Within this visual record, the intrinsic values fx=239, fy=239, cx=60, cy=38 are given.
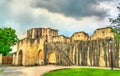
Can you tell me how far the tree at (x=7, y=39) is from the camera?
2827 inches

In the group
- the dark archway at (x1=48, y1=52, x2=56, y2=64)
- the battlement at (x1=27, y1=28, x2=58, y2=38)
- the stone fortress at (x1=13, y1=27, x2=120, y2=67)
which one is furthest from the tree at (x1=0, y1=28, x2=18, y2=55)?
the dark archway at (x1=48, y1=52, x2=56, y2=64)

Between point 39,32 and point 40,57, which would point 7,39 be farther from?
point 40,57

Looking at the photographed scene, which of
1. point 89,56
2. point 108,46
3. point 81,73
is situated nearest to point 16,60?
point 89,56

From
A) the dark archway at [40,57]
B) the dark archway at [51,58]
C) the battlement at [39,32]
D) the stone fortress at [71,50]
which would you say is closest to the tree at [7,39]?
the battlement at [39,32]

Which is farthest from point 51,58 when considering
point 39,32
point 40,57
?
point 39,32

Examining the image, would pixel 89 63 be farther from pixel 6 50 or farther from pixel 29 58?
pixel 6 50

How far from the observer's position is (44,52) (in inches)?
2019

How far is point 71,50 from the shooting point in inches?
1816

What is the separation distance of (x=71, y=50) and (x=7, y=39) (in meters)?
32.0

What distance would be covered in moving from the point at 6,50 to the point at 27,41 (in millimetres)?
25033

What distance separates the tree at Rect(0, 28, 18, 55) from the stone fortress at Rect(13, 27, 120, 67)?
14.2 metres

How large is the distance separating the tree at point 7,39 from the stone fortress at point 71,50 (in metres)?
14.2

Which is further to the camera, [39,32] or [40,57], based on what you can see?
Result: [39,32]

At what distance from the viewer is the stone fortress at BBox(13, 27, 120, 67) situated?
40844 millimetres
